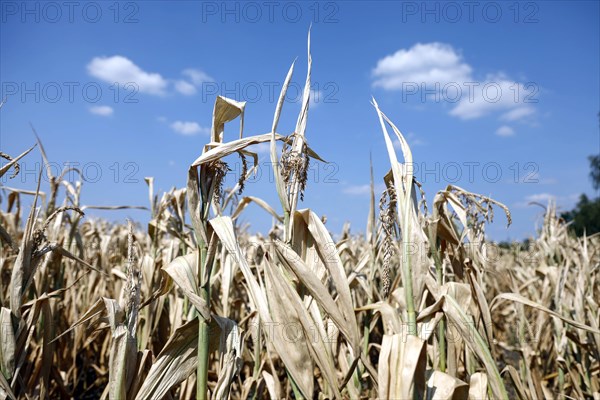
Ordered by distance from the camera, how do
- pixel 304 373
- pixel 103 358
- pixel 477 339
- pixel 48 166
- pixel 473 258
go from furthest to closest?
pixel 103 358
pixel 48 166
pixel 473 258
pixel 477 339
pixel 304 373

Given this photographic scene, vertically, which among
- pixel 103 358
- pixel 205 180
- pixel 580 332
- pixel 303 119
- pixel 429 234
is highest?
pixel 303 119

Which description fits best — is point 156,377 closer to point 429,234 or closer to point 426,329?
point 426,329

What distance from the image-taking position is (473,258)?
195 cm

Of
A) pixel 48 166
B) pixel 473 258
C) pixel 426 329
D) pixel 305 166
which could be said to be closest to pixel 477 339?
pixel 426 329

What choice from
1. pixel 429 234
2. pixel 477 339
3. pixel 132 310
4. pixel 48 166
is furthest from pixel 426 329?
pixel 48 166

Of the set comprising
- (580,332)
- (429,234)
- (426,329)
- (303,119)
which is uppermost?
(303,119)

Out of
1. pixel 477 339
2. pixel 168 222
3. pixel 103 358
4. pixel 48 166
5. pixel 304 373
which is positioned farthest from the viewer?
pixel 103 358

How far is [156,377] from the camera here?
1.58 metres

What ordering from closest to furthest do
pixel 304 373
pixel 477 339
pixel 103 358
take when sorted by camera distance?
pixel 304 373
pixel 477 339
pixel 103 358

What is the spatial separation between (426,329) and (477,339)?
0.94ft

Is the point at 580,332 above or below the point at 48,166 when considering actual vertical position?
below

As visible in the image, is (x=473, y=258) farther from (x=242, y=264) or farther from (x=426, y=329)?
(x=242, y=264)

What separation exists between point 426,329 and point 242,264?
0.82m

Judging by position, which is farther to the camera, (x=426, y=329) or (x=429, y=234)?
(x=429, y=234)
